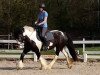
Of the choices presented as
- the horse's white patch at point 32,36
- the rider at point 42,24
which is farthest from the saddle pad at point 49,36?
the horse's white patch at point 32,36

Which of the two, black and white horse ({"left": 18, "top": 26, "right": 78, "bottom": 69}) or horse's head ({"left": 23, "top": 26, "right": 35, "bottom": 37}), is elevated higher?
horse's head ({"left": 23, "top": 26, "right": 35, "bottom": 37})

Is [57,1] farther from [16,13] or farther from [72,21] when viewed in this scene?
[16,13]

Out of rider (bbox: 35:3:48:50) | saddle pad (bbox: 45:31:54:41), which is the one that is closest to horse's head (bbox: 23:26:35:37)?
rider (bbox: 35:3:48:50)

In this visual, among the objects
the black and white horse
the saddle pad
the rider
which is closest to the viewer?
the black and white horse

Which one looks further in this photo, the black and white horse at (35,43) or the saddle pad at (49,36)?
the saddle pad at (49,36)

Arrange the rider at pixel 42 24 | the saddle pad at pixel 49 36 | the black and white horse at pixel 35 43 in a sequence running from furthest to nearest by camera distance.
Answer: the saddle pad at pixel 49 36 → the rider at pixel 42 24 → the black and white horse at pixel 35 43

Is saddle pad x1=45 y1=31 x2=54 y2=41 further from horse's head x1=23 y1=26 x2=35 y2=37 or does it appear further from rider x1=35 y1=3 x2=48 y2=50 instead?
horse's head x1=23 y1=26 x2=35 y2=37

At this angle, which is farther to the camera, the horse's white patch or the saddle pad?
→ the saddle pad

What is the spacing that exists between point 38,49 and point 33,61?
4.47 meters

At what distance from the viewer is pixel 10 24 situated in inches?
1502

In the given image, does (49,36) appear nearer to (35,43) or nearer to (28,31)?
(35,43)

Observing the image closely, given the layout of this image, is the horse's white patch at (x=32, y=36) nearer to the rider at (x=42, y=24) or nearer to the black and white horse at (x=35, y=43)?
the black and white horse at (x=35, y=43)

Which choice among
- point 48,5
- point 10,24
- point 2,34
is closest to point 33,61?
point 10,24

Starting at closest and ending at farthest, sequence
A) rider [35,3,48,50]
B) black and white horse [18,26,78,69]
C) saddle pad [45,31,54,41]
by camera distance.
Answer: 1. black and white horse [18,26,78,69]
2. rider [35,3,48,50]
3. saddle pad [45,31,54,41]
